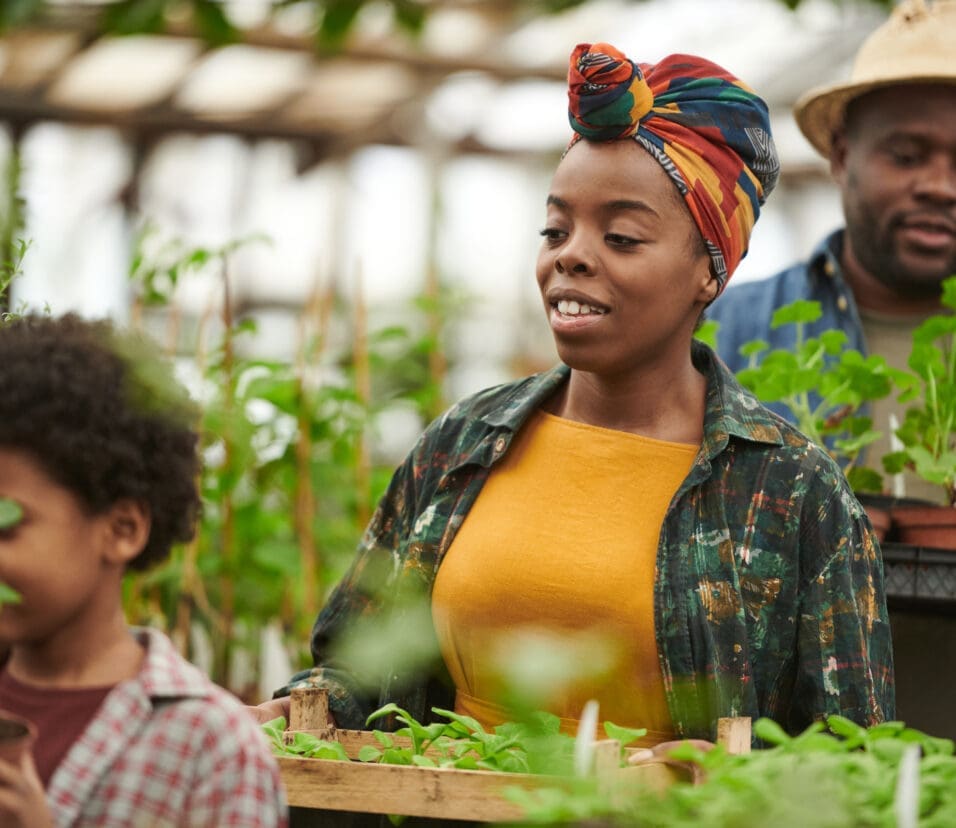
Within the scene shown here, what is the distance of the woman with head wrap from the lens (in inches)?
79.8

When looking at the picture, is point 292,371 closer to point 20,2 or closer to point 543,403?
point 543,403

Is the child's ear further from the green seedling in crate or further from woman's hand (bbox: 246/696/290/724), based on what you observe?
woman's hand (bbox: 246/696/290/724)

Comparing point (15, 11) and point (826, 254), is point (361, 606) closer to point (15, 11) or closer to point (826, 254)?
point (15, 11)

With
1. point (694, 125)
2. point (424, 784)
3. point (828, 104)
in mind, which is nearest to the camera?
point (424, 784)

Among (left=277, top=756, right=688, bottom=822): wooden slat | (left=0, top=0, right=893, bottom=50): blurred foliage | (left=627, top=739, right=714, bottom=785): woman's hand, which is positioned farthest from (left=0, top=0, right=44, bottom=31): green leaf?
(left=627, top=739, right=714, bottom=785): woman's hand

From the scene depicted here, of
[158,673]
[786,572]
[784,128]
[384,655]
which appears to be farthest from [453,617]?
[784,128]

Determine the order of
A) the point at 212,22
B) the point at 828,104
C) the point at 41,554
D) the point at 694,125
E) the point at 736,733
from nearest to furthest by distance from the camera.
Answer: the point at 41,554, the point at 736,733, the point at 694,125, the point at 212,22, the point at 828,104

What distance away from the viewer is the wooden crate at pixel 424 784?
5.08ft

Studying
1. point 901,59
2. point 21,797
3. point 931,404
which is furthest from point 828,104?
point 21,797

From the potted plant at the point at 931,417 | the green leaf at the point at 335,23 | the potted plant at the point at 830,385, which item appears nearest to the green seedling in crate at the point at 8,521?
the green leaf at the point at 335,23

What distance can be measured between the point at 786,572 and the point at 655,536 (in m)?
0.18

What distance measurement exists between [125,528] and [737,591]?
973 mm

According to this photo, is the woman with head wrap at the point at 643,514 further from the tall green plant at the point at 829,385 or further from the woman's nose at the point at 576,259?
the tall green plant at the point at 829,385

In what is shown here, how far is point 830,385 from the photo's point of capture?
8.98 feet
